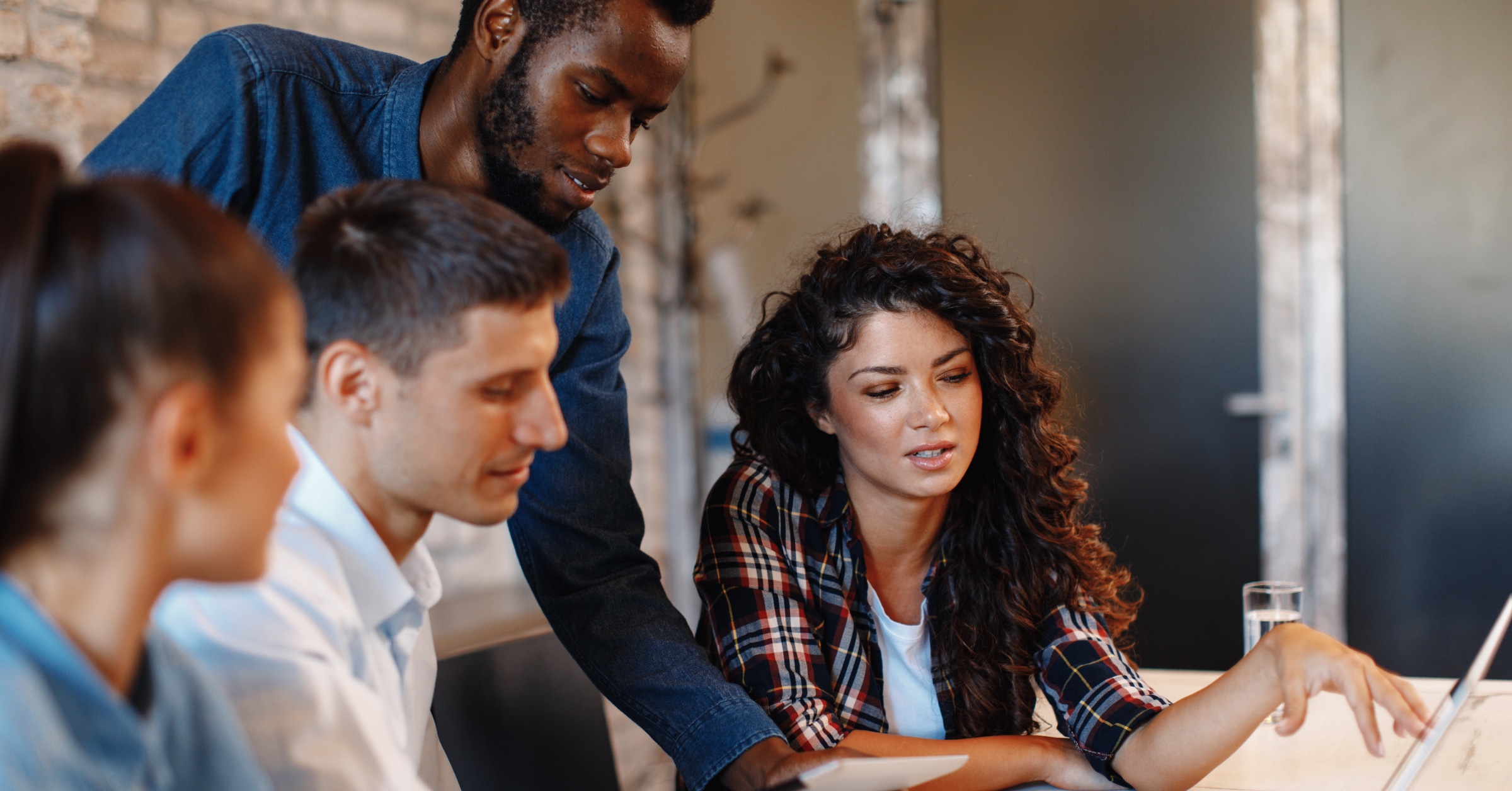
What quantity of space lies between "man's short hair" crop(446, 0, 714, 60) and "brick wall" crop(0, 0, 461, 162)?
26.9 inches

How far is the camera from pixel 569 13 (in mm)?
1228

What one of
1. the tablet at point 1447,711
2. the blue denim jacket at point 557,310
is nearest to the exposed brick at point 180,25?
the blue denim jacket at point 557,310

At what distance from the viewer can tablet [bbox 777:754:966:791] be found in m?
0.78

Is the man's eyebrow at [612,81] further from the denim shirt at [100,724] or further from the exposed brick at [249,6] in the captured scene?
the exposed brick at [249,6]

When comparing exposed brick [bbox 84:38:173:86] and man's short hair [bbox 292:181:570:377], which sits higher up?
exposed brick [bbox 84:38:173:86]

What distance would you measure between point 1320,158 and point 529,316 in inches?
99.2

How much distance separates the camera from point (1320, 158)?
278 centimetres

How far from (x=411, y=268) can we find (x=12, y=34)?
107 cm

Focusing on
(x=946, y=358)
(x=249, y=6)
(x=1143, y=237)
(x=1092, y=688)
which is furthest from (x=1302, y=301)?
(x=249, y=6)

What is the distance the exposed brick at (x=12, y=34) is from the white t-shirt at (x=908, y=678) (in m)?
1.32

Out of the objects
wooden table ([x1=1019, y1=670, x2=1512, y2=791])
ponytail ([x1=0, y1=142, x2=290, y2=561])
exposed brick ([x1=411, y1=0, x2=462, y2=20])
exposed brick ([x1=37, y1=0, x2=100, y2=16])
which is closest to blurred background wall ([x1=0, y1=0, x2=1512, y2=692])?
exposed brick ([x1=411, y1=0, x2=462, y2=20])

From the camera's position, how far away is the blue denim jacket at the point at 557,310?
115 centimetres

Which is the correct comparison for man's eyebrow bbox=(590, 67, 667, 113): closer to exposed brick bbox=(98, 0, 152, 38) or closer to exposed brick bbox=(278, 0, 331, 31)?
exposed brick bbox=(98, 0, 152, 38)

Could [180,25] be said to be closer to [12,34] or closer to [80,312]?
[12,34]
